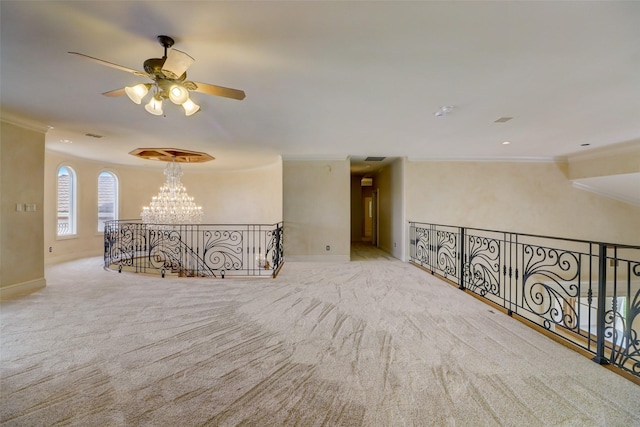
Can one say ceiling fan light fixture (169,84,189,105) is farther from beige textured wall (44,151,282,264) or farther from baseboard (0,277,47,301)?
beige textured wall (44,151,282,264)

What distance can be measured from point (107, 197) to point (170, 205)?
3.40 meters

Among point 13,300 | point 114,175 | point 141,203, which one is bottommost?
point 13,300

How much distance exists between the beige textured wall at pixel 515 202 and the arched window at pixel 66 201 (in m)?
9.27

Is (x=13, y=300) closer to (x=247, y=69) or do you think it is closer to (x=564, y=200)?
(x=247, y=69)

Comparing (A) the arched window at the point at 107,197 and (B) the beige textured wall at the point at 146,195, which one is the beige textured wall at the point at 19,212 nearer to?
(B) the beige textured wall at the point at 146,195

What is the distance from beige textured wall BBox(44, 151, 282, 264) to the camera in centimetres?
704

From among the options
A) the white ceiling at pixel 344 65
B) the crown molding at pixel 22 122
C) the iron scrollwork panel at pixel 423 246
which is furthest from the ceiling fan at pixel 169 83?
the iron scrollwork panel at pixel 423 246

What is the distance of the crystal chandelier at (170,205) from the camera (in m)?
6.92

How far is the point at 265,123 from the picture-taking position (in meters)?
4.44

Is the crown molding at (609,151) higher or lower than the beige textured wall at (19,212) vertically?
higher

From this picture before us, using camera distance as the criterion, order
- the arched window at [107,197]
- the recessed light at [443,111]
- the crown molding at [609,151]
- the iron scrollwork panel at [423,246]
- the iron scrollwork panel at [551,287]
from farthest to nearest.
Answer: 1. the arched window at [107,197]
2. the iron scrollwork panel at [423,246]
3. the crown molding at [609,151]
4. the recessed light at [443,111]
5. the iron scrollwork panel at [551,287]

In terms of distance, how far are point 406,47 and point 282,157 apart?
5013 millimetres

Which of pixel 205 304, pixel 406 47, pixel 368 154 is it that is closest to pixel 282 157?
pixel 368 154

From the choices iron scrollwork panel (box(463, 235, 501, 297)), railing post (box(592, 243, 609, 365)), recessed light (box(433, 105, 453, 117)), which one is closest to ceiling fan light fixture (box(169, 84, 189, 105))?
recessed light (box(433, 105, 453, 117))
